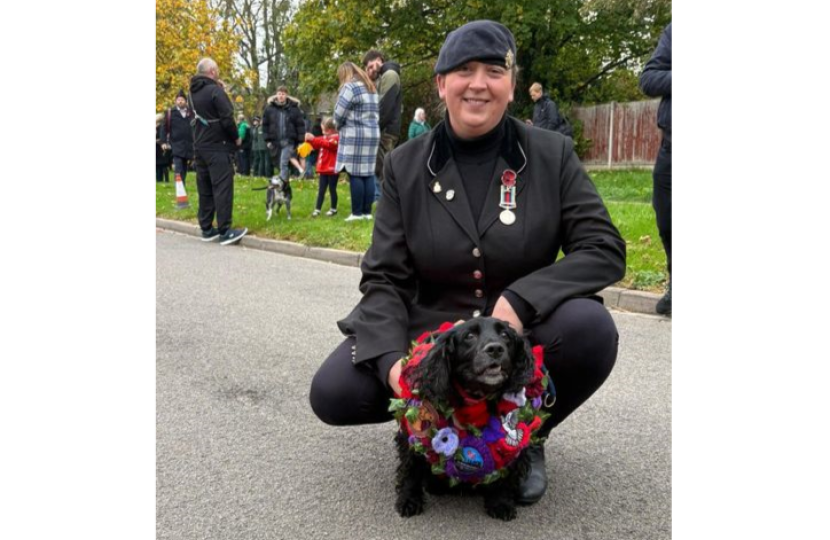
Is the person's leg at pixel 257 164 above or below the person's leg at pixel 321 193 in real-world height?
above

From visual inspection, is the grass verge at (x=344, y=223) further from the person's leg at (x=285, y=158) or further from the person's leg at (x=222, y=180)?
the person's leg at (x=222, y=180)

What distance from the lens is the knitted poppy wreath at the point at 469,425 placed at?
2.63m

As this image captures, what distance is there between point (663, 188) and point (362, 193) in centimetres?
596

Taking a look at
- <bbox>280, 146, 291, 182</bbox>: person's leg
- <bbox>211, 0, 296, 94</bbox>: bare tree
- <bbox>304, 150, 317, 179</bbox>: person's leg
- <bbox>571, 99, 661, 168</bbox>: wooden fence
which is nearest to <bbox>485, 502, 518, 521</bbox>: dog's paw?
<bbox>280, 146, 291, 182</bbox>: person's leg

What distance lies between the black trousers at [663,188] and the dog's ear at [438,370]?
12.2 ft

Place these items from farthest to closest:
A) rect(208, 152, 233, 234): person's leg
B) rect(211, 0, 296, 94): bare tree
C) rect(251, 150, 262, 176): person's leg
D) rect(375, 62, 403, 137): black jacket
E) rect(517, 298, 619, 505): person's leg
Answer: rect(211, 0, 296, 94): bare tree, rect(251, 150, 262, 176): person's leg, rect(375, 62, 403, 137): black jacket, rect(208, 152, 233, 234): person's leg, rect(517, 298, 619, 505): person's leg

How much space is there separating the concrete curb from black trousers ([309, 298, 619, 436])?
106 inches

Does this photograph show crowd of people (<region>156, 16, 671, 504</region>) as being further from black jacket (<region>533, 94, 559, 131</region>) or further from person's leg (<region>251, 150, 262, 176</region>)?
person's leg (<region>251, 150, 262, 176</region>)

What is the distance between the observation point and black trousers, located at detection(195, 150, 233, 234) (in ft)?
35.7

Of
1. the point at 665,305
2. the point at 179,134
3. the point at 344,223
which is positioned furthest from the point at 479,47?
the point at 179,134

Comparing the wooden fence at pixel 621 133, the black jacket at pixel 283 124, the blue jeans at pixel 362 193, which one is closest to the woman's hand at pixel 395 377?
the blue jeans at pixel 362 193

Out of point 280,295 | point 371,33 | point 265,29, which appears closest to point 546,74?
point 371,33

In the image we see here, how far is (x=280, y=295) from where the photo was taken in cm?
749

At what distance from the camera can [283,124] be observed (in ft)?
49.1
